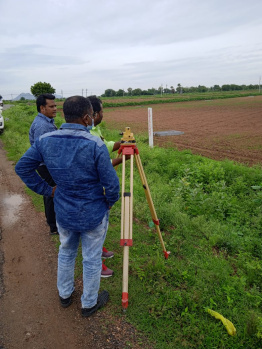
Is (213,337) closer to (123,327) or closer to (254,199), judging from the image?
(123,327)

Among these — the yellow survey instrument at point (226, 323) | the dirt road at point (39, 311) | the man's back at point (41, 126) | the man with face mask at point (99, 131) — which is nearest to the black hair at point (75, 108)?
the man with face mask at point (99, 131)

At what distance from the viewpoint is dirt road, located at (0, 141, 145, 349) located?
2.29m

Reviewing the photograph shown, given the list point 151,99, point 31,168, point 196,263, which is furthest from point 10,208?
point 151,99

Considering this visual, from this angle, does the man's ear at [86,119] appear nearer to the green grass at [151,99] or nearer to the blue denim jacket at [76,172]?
the blue denim jacket at [76,172]

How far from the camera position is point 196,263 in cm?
332

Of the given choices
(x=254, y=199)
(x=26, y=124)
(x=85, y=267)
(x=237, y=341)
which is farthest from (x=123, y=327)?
(x=26, y=124)

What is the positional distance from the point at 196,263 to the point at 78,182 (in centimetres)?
203

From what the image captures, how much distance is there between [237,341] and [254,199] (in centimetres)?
339

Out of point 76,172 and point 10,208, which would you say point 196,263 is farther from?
point 10,208

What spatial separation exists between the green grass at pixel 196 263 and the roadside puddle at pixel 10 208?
179cm

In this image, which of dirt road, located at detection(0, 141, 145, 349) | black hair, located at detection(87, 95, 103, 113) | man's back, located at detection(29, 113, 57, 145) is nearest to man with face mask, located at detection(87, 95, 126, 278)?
black hair, located at detection(87, 95, 103, 113)

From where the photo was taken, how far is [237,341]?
7.54 ft

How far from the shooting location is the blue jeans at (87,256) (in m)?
2.37

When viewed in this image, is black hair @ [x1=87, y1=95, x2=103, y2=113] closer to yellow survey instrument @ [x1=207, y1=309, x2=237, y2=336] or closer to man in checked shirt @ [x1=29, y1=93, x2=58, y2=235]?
man in checked shirt @ [x1=29, y1=93, x2=58, y2=235]
